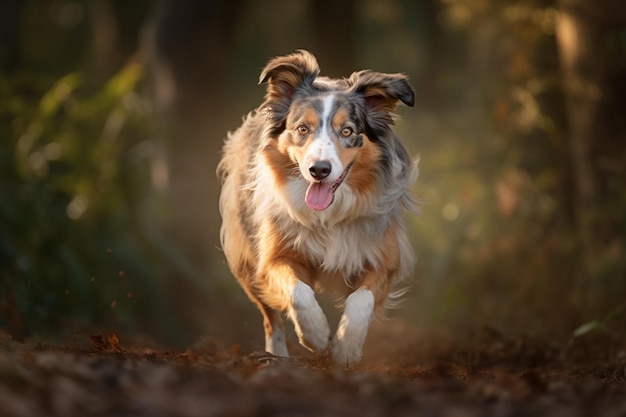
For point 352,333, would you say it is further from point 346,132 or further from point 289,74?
point 289,74

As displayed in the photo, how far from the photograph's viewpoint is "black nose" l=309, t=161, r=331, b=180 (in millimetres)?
6133

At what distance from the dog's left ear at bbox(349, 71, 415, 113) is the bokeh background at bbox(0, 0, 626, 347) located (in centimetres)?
234

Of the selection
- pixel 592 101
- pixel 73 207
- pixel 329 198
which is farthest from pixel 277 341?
pixel 592 101

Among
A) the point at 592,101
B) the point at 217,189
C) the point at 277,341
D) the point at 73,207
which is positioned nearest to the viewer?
the point at 277,341

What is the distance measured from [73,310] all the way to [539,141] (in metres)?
5.75

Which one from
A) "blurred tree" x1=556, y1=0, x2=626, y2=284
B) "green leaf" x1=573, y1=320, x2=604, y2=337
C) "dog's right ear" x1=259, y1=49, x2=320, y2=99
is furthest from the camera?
"blurred tree" x1=556, y1=0, x2=626, y2=284

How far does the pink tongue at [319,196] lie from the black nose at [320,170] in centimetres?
21

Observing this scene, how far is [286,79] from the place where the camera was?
6789 millimetres

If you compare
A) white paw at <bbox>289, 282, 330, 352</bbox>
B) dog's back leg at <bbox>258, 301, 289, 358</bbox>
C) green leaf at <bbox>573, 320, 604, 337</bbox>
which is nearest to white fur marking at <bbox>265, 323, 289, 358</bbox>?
dog's back leg at <bbox>258, 301, 289, 358</bbox>

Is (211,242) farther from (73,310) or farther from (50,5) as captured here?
(50,5)

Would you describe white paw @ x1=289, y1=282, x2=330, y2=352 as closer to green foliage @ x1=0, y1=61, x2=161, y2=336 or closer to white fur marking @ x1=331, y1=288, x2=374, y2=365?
white fur marking @ x1=331, y1=288, x2=374, y2=365

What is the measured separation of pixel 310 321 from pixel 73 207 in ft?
17.5

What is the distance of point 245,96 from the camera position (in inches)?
1005

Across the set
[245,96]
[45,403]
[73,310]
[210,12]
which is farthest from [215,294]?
[245,96]
